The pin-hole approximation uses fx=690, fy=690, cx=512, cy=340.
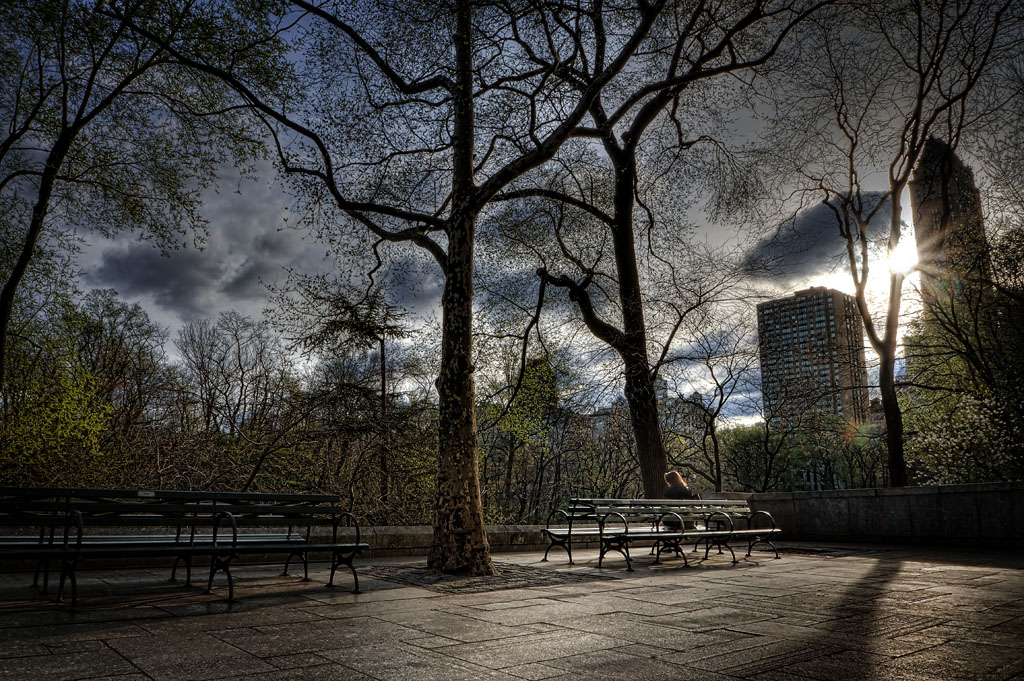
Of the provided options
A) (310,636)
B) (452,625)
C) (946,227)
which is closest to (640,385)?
(452,625)

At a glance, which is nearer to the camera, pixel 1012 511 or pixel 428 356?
pixel 1012 511

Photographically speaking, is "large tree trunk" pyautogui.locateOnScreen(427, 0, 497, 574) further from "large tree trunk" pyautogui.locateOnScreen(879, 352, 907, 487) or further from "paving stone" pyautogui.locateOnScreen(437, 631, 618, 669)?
"large tree trunk" pyautogui.locateOnScreen(879, 352, 907, 487)

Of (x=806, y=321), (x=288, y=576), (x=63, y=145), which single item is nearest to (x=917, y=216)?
(x=806, y=321)

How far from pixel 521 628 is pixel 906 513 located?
10684 mm

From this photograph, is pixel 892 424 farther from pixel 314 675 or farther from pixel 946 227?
pixel 314 675

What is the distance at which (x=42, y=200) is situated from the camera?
12.8 m

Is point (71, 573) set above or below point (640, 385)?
below

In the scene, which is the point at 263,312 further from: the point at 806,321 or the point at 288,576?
the point at 806,321

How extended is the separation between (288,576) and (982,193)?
64.1ft

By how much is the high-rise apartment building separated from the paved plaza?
37.5 ft

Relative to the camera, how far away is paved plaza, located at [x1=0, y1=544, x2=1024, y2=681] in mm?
3309

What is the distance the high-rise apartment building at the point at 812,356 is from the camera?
18.2m

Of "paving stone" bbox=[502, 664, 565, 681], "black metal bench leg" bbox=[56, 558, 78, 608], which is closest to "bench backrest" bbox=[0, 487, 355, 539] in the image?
"black metal bench leg" bbox=[56, 558, 78, 608]

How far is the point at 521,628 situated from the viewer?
443 centimetres
